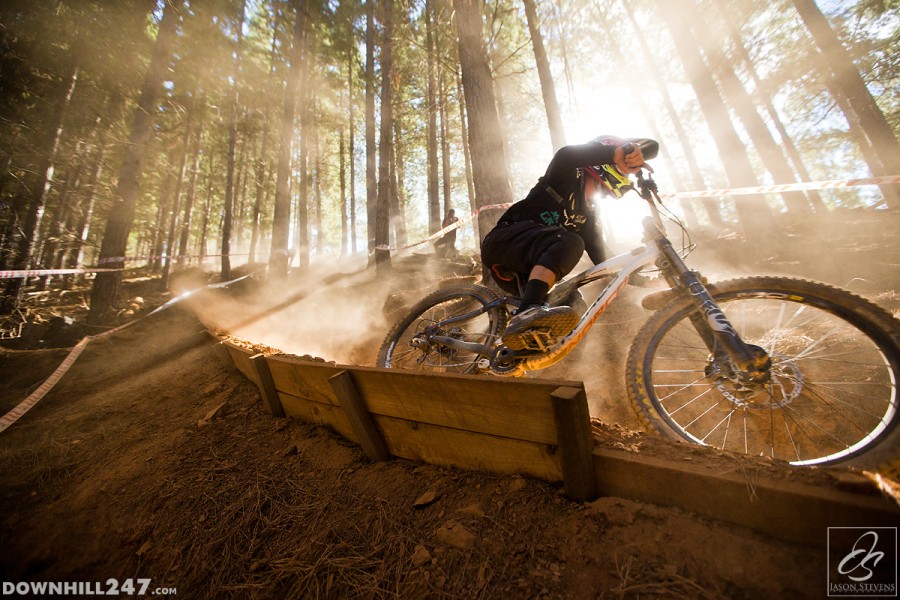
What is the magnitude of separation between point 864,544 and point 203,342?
7.08 metres

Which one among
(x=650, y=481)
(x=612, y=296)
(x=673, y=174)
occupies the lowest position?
(x=650, y=481)

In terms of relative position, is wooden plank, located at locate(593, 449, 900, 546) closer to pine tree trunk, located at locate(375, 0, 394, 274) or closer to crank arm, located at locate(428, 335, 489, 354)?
crank arm, located at locate(428, 335, 489, 354)

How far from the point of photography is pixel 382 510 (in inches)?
64.2

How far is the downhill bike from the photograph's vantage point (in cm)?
173

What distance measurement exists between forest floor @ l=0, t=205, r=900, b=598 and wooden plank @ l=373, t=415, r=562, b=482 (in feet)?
0.18

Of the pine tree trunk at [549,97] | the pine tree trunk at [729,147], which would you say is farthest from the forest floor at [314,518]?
the pine tree trunk at [549,97]

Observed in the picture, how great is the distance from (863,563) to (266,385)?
3318 mm

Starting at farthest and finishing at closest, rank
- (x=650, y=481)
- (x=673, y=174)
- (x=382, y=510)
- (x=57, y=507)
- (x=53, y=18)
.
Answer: (x=673, y=174), (x=53, y=18), (x=57, y=507), (x=382, y=510), (x=650, y=481)

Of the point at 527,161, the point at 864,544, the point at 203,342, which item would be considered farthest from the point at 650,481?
the point at 527,161

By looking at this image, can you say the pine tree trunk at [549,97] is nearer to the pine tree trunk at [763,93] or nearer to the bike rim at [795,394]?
the pine tree trunk at [763,93]

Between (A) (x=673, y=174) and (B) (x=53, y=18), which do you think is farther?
(A) (x=673, y=174)

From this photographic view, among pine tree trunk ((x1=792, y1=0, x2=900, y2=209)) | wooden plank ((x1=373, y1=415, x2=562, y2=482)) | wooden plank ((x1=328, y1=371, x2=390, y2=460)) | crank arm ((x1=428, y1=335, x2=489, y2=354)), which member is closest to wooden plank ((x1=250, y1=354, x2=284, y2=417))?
wooden plank ((x1=328, y1=371, x2=390, y2=460))

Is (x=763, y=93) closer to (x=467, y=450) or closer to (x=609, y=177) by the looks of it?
(x=609, y=177)

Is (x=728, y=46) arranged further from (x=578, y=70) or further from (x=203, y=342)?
(x=203, y=342)
